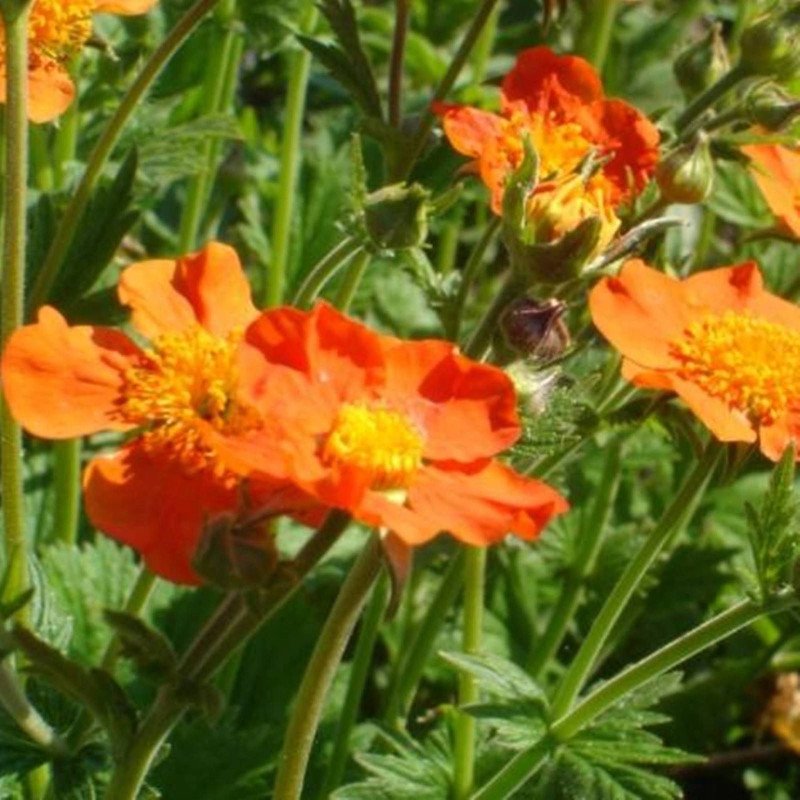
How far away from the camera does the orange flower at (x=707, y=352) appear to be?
127 centimetres

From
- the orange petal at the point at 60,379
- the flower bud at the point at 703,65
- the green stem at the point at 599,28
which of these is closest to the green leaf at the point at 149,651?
the orange petal at the point at 60,379

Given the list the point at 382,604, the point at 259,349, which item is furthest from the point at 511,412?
the point at 382,604

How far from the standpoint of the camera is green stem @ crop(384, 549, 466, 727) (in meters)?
1.69

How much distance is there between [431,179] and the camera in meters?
1.72

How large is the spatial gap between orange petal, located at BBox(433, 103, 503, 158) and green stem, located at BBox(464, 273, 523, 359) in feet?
0.76

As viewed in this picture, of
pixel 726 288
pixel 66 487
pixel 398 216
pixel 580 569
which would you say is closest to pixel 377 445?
pixel 398 216

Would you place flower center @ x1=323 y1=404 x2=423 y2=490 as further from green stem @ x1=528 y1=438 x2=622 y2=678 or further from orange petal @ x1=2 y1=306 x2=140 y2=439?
green stem @ x1=528 y1=438 x2=622 y2=678

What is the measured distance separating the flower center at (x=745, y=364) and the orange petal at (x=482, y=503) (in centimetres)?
29

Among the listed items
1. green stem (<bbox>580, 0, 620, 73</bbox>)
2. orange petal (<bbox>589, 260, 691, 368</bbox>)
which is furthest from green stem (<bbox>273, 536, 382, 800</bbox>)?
green stem (<bbox>580, 0, 620, 73</bbox>)

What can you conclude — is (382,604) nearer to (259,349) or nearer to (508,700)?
(508,700)

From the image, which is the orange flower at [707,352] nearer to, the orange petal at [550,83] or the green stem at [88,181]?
the orange petal at [550,83]

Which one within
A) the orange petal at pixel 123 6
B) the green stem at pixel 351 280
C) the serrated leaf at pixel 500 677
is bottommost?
the serrated leaf at pixel 500 677

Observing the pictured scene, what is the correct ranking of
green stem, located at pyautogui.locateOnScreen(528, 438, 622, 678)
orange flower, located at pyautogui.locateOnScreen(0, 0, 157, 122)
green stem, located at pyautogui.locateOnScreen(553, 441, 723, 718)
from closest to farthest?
1. green stem, located at pyautogui.locateOnScreen(553, 441, 723, 718)
2. orange flower, located at pyautogui.locateOnScreen(0, 0, 157, 122)
3. green stem, located at pyautogui.locateOnScreen(528, 438, 622, 678)

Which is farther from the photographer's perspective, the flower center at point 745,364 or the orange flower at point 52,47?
the orange flower at point 52,47
